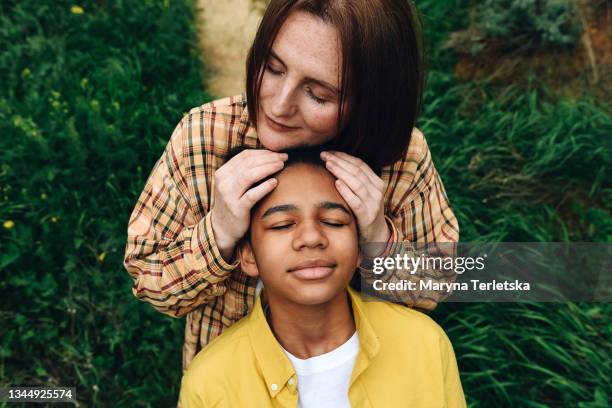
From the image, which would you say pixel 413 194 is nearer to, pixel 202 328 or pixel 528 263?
pixel 202 328

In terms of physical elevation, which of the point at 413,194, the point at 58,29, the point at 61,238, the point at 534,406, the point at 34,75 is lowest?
the point at 534,406

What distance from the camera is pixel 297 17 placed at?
1.62 metres

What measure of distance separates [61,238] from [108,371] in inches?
30.0

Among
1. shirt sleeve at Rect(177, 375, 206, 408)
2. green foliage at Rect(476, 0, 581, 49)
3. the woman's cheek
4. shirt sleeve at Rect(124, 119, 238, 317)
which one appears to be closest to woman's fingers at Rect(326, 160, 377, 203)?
the woman's cheek

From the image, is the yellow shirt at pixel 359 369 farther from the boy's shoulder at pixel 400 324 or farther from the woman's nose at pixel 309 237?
the woman's nose at pixel 309 237

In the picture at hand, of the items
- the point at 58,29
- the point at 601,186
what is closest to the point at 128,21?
the point at 58,29

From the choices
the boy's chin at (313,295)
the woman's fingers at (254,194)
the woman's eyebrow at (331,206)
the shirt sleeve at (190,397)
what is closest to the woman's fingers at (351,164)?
the woman's eyebrow at (331,206)

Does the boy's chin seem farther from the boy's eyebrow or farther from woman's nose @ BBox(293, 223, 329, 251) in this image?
the boy's eyebrow

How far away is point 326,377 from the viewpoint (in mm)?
1841

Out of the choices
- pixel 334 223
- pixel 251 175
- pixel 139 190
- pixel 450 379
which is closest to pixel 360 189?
pixel 334 223

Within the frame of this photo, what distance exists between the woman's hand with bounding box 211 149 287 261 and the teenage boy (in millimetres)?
61

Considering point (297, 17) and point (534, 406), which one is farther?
point (534, 406)

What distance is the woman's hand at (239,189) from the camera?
1689 millimetres

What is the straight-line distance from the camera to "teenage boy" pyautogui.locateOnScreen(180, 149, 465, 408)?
68.2 inches
